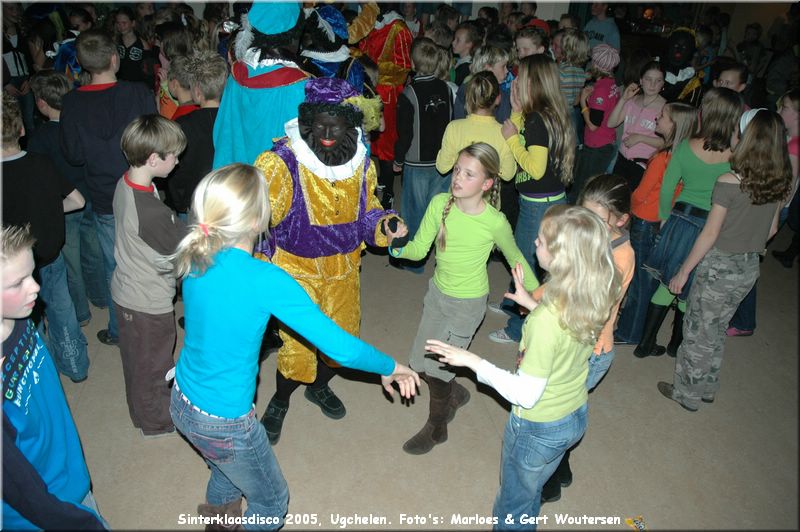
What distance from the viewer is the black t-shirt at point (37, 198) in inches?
117

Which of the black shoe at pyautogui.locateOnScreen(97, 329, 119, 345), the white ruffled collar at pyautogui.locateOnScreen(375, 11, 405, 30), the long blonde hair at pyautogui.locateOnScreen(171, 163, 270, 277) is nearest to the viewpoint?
the long blonde hair at pyautogui.locateOnScreen(171, 163, 270, 277)

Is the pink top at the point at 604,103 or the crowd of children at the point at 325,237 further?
the pink top at the point at 604,103

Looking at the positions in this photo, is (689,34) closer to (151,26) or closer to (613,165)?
(613,165)

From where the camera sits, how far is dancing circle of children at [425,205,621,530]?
2.04 m

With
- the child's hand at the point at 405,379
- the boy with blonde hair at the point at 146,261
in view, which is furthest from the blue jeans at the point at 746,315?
the boy with blonde hair at the point at 146,261

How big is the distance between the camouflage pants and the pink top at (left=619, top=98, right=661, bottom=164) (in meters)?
1.68

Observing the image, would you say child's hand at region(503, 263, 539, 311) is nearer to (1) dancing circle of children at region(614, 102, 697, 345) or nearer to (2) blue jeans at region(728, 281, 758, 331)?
(1) dancing circle of children at region(614, 102, 697, 345)

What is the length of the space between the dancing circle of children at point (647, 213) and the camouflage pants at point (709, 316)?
2.06ft

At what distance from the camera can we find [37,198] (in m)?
3.04

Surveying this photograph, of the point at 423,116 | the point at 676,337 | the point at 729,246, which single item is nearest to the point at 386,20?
the point at 423,116

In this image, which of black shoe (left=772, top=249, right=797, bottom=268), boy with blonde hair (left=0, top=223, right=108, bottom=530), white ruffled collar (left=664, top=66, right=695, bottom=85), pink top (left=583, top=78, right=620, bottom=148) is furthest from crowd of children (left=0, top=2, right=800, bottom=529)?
black shoe (left=772, top=249, right=797, bottom=268)

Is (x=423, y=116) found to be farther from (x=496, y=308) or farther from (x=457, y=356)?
(x=457, y=356)

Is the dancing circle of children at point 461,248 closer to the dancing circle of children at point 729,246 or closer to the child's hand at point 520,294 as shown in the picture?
the child's hand at point 520,294

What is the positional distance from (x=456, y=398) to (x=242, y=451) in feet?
5.81
